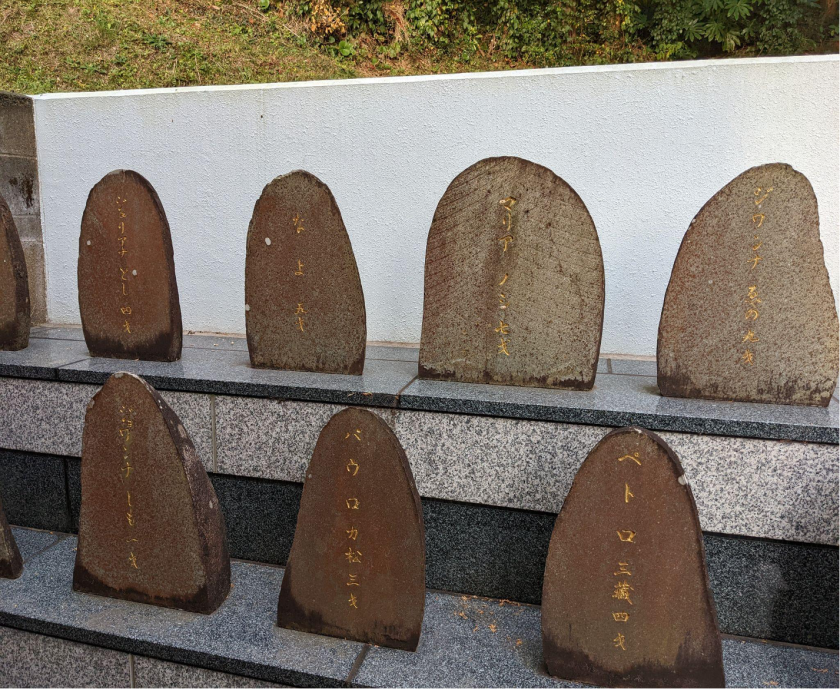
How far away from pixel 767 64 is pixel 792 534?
1.71 m

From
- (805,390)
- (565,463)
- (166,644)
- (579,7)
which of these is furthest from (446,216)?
(579,7)

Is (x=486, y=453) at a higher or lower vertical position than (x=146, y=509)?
higher

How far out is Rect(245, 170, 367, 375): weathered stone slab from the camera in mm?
2031

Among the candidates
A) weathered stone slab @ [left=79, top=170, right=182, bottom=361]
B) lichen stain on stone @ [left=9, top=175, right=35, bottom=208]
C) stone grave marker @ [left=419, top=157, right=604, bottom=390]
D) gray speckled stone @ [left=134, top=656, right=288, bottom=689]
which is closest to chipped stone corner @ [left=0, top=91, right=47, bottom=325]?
lichen stain on stone @ [left=9, top=175, right=35, bottom=208]

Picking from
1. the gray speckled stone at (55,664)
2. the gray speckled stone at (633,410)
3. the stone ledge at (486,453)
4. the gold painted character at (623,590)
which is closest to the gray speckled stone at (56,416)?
the stone ledge at (486,453)

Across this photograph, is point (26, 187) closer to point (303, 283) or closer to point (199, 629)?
point (303, 283)

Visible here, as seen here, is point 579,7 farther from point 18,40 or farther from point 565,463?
point 565,463

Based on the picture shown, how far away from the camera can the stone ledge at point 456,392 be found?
5.31ft

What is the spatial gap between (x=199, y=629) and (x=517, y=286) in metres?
1.34

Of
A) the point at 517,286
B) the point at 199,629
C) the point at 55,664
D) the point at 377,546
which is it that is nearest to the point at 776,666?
the point at 377,546

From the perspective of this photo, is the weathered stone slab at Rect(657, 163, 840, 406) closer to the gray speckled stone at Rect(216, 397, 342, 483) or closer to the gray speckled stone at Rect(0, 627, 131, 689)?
→ the gray speckled stone at Rect(216, 397, 342, 483)

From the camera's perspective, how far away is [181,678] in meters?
1.60

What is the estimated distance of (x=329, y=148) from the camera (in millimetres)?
2760

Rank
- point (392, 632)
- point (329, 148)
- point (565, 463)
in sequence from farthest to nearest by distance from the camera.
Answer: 1. point (329, 148)
2. point (565, 463)
3. point (392, 632)
